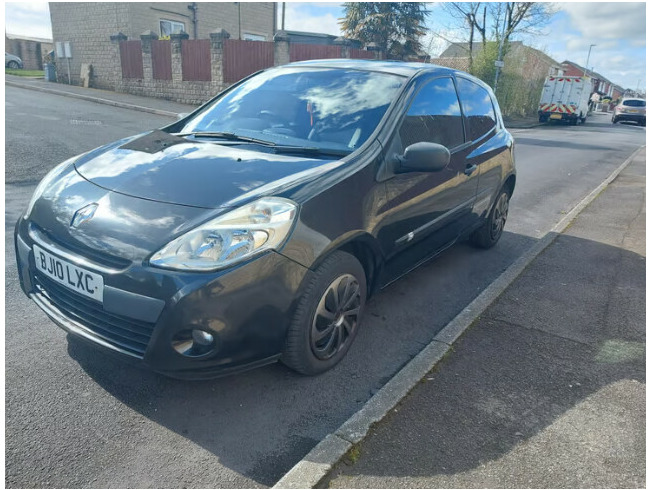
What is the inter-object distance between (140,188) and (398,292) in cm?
231

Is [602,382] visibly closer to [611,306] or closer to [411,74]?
[611,306]

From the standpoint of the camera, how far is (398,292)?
4.18m

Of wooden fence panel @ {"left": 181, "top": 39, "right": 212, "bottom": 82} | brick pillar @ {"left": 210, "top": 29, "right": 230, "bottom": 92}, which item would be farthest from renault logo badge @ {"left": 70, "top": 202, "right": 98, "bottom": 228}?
wooden fence panel @ {"left": 181, "top": 39, "right": 212, "bottom": 82}

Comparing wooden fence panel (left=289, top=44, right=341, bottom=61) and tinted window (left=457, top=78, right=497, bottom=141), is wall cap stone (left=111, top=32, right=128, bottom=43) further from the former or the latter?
tinted window (left=457, top=78, right=497, bottom=141)

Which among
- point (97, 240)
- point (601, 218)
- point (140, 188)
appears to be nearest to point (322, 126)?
point (140, 188)

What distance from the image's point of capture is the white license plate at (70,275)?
2340 millimetres

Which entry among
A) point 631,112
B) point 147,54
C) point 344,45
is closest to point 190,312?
point 344,45

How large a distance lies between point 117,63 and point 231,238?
23992 millimetres

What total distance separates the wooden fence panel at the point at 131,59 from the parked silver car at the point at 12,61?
17223 millimetres

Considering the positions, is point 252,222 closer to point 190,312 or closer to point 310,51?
point 190,312

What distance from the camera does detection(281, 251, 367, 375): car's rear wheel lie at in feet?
8.44

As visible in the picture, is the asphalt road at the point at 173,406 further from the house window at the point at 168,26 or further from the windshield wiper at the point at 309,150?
the house window at the point at 168,26

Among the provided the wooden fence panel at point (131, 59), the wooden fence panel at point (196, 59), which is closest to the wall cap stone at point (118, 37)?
the wooden fence panel at point (131, 59)

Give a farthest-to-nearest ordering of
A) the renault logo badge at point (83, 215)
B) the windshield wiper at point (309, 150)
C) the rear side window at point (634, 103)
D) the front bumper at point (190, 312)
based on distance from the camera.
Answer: the rear side window at point (634, 103)
the windshield wiper at point (309, 150)
the renault logo badge at point (83, 215)
the front bumper at point (190, 312)
